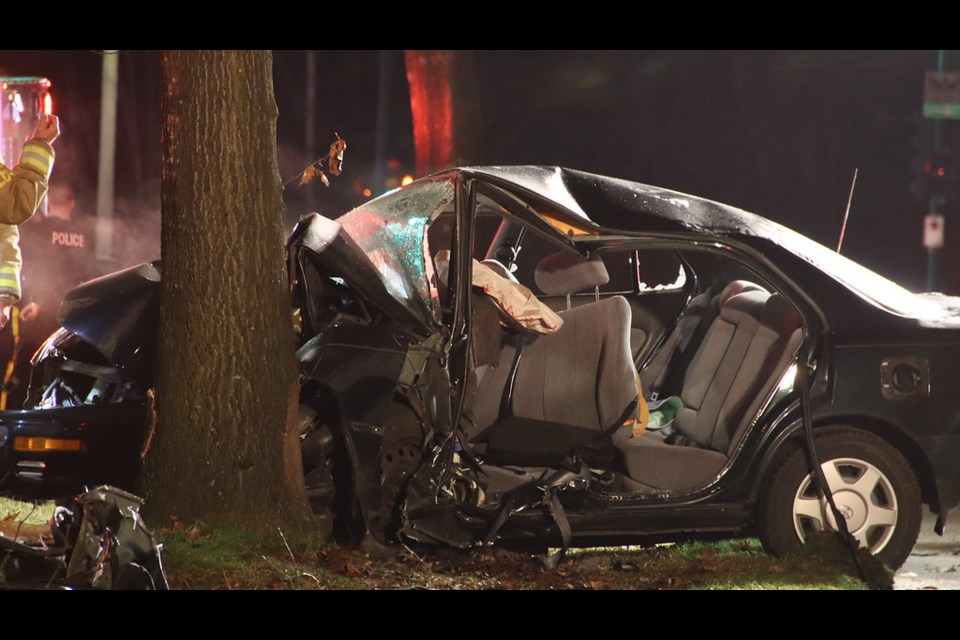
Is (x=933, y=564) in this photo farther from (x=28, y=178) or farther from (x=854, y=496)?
(x=28, y=178)

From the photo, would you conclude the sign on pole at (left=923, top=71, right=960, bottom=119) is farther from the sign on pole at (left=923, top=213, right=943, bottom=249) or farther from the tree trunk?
the tree trunk

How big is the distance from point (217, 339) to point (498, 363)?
1.50 meters

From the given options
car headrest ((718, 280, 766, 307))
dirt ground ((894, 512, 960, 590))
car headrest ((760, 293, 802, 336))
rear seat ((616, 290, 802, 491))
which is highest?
car headrest ((718, 280, 766, 307))

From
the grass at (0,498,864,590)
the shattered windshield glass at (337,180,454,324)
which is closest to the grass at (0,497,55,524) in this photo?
the grass at (0,498,864,590)

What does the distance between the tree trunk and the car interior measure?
1.03 meters

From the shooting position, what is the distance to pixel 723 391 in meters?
5.92

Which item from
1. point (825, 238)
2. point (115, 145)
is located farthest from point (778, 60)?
point (115, 145)

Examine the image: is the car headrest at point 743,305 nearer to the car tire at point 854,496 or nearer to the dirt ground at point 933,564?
the car tire at point 854,496

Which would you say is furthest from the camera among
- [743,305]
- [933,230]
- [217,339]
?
[933,230]

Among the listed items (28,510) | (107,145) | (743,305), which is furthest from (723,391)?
(107,145)

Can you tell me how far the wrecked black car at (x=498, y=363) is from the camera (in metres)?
5.05

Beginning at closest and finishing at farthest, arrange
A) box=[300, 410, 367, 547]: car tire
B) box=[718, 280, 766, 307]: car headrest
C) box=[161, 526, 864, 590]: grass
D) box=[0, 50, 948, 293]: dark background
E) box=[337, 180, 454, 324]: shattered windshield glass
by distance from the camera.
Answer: box=[161, 526, 864, 590]: grass → box=[300, 410, 367, 547]: car tire → box=[337, 180, 454, 324]: shattered windshield glass → box=[718, 280, 766, 307]: car headrest → box=[0, 50, 948, 293]: dark background

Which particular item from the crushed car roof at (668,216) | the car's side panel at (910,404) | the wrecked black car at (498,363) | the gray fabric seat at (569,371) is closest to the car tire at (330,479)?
the wrecked black car at (498,363)

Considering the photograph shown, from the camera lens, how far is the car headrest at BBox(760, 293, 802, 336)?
552cm
